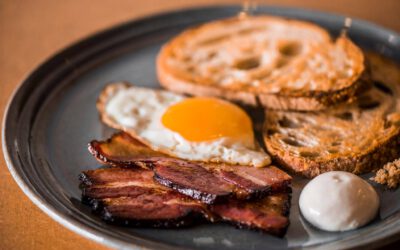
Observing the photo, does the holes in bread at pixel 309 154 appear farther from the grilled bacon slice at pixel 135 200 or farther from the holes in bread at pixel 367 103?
the grilled bacon slice at pixel 135 200

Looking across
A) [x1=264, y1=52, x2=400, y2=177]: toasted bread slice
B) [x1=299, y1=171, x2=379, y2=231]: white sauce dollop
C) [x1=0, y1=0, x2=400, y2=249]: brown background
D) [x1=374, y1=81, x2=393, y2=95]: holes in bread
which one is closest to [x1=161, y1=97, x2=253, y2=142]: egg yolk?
[x1=264, y1=52, x2=400, y2=177]: toasted bread slice

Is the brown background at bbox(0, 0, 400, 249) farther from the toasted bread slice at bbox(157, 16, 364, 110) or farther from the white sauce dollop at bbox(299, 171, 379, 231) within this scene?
the white sauce dollop at bbox(299, 171, 379, 231)

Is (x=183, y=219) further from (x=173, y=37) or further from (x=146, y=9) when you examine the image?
(x=146, y=9)

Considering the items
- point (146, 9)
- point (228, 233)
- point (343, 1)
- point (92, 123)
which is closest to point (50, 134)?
point (92, 123)

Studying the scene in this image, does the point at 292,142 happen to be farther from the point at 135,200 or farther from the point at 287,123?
the point at 135,200

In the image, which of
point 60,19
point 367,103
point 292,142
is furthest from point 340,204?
point 60,19

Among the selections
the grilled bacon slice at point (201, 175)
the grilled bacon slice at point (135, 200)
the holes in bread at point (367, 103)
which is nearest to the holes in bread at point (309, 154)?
the grilled bacon slice at point (201, 175)
